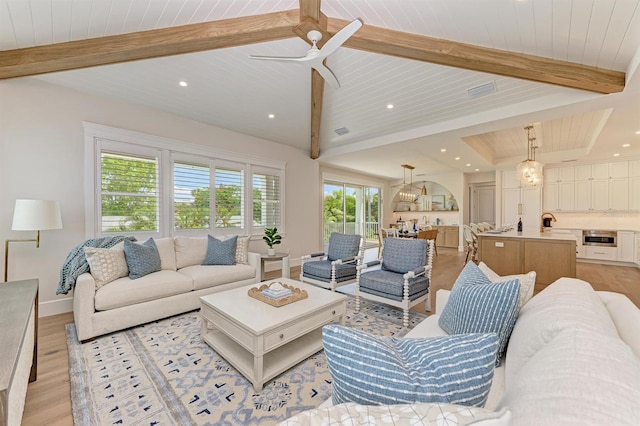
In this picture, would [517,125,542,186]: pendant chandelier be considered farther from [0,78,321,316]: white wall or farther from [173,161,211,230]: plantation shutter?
[0,78,321,316]: white wall

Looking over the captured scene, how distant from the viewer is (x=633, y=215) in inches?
236

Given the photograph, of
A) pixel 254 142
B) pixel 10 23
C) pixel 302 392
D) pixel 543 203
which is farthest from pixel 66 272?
pixel 543 203

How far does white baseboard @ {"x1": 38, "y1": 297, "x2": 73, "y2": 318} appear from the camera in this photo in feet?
10.1

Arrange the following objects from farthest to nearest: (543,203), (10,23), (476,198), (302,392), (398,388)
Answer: (476,198)
(543,203)
(10,23)
(302,392)
(398,388)

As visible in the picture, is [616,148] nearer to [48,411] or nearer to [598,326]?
[598,326]

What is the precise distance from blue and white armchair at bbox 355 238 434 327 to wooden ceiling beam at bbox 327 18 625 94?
205 cm

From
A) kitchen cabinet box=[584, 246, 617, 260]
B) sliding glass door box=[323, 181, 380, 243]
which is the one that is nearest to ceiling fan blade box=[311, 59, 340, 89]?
sliding glass door box=[323, 181, 380, 243]

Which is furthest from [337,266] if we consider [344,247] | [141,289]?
[141,289]

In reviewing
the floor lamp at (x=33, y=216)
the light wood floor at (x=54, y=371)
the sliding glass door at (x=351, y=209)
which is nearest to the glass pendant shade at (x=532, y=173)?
the light wood floor at (x=54, y=371)

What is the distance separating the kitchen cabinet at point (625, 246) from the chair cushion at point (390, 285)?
610 centimetres

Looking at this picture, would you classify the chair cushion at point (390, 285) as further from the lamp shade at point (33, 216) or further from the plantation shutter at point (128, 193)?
the lamp shade at point (33, 216)

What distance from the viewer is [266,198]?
5.48 metres

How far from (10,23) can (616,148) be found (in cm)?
925

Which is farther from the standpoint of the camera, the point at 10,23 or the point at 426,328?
the point at 10,23
